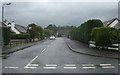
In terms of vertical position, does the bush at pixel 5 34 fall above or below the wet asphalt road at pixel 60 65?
above

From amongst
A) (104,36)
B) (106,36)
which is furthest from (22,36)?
(106,36)

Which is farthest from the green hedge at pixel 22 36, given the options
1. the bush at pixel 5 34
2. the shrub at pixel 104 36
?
the shrub at pixel 104 36

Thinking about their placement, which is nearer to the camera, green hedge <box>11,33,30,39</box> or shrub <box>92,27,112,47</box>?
shrub <box>92,27,112,47</box>

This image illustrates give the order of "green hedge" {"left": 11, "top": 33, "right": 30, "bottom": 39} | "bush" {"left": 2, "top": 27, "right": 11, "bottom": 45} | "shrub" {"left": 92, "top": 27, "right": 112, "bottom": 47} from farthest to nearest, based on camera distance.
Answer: "green hedge" {"left": 11, "top": 33, "right": 30, "bottom": 39} → "bush" {"left": 2, "top": 27, "right": 11, "bottom": 45} → "shrub" {"left": 92, "top": 27, "right": 112, "bottom": 47}

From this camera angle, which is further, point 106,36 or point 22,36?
point 22,36

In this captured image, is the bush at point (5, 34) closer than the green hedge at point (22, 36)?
Yes

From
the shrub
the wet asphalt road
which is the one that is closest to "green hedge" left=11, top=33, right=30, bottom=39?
the shrub

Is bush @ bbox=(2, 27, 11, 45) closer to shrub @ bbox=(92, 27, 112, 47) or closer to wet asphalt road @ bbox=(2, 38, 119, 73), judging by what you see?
shrub @ bbox=(92, 27, 112, 47)

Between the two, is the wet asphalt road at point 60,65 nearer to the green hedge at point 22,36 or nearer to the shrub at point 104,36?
the shrub at point 104,36

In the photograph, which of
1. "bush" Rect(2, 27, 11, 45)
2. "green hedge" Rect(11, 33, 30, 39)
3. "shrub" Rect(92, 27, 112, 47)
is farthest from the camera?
"green hedge" Rect(11, 33, 30, 39)

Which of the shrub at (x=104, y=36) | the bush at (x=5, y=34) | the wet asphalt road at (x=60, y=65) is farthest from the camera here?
the bush at (x=5, y=34)

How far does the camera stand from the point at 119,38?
26953 millimetres

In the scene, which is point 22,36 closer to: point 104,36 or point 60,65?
point 104,36

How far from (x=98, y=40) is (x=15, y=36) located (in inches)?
1593
